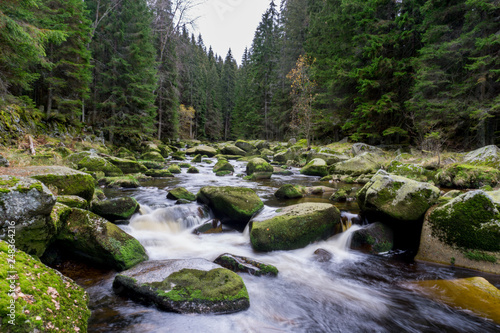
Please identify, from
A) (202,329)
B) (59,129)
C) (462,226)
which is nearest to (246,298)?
(202,329)

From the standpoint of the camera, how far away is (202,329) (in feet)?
8.86

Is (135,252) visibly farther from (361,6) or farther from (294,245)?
(361,6)

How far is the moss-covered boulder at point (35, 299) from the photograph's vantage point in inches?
60.1

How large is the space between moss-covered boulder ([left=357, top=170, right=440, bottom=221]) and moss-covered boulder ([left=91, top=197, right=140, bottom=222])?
5.92 metres

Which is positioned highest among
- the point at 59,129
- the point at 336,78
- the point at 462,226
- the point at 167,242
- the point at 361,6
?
the point at 361,6

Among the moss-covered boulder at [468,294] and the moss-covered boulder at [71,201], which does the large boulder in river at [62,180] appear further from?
the moss-covered boulder at [468,294]

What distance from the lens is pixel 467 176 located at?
8078mm

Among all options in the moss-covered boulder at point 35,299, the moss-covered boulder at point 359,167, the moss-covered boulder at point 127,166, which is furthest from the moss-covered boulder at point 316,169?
the moss-covered boulder at point 35,299

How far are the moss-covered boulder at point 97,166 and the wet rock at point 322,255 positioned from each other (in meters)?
10.2

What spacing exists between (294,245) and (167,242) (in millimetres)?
2908

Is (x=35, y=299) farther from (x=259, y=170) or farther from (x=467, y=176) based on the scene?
(x=259, y=170)

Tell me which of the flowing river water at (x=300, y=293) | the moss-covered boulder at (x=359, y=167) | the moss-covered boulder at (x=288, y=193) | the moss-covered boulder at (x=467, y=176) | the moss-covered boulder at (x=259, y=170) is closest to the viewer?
the flowing river water at (x=300, y=293)

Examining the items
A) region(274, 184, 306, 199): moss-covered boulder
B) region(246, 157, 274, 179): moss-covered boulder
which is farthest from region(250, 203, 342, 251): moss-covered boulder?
region(246, 157, 274, 179): moss-covered boulder

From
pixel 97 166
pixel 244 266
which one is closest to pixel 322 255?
pixel 244 266
